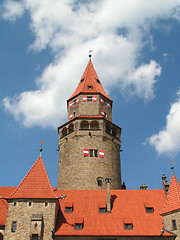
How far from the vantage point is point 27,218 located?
73.3ft

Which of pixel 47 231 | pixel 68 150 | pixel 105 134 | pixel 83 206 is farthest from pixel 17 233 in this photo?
pixel 105 134

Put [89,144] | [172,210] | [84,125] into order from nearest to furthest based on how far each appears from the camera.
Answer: [172,210] < [89,144] < [84,125]

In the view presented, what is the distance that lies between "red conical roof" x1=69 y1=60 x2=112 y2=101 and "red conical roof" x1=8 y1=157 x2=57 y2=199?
11975mm

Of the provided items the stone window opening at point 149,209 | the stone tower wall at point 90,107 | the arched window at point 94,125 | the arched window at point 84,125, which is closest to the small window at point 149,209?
the stone window opening at point 149,209

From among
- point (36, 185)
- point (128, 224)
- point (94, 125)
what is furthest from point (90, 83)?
point (128, 224)

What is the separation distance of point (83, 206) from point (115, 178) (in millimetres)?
6305

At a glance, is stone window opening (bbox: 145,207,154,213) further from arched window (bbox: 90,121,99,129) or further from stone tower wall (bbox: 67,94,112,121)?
stone tower wall (bbox: 67,94,112,121)

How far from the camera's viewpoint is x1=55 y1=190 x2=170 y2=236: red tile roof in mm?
22625

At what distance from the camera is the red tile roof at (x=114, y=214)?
22625 mm

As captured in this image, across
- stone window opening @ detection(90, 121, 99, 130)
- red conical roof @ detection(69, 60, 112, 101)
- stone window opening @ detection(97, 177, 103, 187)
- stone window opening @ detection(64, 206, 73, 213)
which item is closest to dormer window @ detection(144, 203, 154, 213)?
stone window opening @ detection(97, 177, 103, 187)

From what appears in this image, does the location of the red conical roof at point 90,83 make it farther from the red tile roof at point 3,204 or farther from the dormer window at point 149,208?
the dormer window at point 149,208

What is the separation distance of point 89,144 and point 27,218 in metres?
11.1

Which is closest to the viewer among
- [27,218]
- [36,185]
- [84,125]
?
[27,218]

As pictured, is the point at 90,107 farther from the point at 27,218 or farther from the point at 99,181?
the point at 27,218
